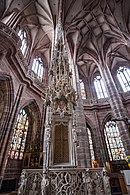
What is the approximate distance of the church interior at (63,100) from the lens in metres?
3.78

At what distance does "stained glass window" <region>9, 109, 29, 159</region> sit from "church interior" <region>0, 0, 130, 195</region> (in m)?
0.07

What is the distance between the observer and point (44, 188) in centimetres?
304

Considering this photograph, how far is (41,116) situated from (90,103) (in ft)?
21.9

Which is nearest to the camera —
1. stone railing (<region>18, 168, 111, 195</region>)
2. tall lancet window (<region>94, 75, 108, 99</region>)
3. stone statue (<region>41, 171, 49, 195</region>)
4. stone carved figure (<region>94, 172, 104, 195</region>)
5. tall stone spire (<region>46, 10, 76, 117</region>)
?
stone statue (<region>41, 171, 49, 195</region>)

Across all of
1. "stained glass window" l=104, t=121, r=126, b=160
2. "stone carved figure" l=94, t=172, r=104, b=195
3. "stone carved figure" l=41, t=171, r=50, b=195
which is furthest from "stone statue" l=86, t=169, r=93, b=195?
"stained glass window" l=104, t=121, r=126, b=160

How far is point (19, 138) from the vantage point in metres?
9.73

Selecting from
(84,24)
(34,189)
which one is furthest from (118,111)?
(84,24)

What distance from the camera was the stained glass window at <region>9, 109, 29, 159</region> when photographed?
904 centimetres

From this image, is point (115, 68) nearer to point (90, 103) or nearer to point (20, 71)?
point (90, 103)

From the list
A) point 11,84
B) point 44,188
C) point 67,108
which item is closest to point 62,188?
point 44,188

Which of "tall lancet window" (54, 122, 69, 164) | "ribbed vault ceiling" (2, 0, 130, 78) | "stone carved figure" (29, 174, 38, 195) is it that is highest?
"ribbed vault ceiling" (2, 0, 130, 78)

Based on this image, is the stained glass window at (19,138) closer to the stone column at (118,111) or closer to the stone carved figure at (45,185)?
the stone carved figure at (45,185)

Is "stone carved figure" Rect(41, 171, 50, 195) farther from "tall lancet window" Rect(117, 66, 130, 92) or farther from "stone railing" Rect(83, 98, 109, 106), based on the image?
"tall lancet window" Rect(117, 66, 130, 92)

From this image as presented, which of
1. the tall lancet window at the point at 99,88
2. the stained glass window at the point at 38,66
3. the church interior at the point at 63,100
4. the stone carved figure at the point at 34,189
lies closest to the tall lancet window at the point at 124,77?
the church interior at the point at 63,100
